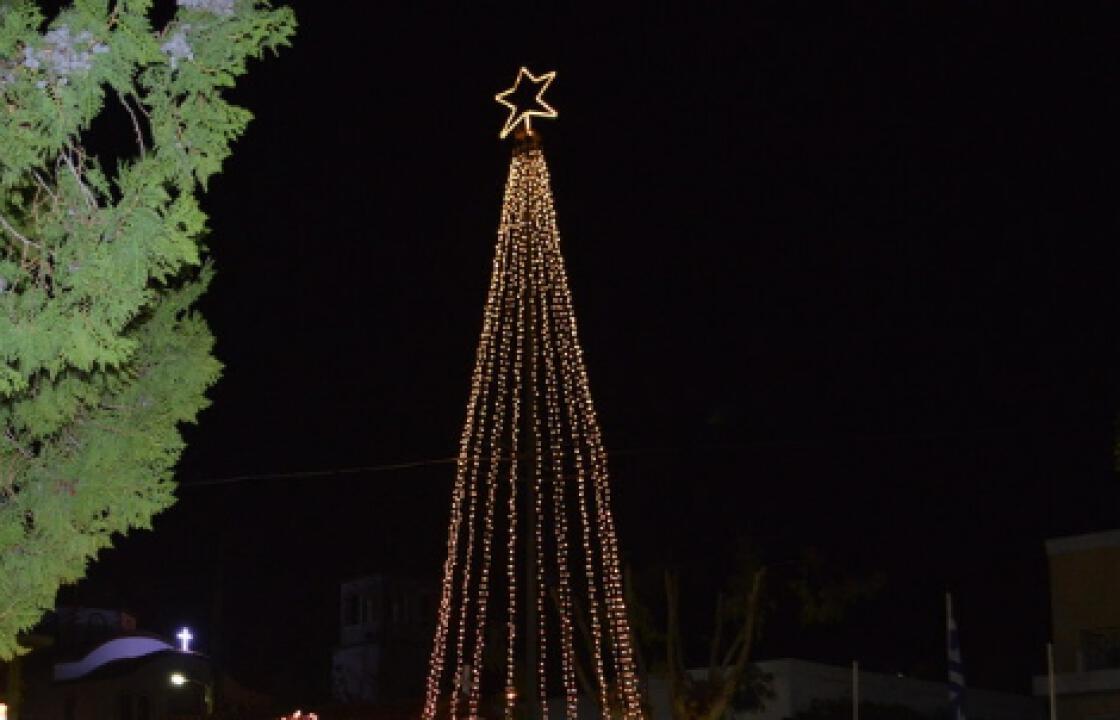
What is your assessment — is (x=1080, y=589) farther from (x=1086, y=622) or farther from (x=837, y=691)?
(x=837, y=691)

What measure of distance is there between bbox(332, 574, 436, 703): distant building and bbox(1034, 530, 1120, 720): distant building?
38797 millimetres

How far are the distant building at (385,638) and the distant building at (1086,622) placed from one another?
127ft

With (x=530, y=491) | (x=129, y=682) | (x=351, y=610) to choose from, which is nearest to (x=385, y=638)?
(x=351, y=610)

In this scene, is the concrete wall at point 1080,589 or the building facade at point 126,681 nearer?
the concrete wall at point 1080,589

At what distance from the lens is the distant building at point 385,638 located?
66.6m

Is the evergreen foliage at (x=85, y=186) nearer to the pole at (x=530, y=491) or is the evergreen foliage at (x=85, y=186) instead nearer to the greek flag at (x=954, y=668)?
the pole at (x=530, y=491)

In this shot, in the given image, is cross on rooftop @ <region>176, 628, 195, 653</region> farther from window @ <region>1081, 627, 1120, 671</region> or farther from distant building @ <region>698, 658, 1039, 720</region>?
window @ <region>1081, 627, 1120, 671</region>

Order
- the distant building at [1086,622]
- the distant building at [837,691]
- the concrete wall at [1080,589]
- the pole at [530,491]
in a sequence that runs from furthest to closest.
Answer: the distant building at [837,691] → the concrete wall at [1080,589] → the distant building at [1086,622] → the pole at [530,491]

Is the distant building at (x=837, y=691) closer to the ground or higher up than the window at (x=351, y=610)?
closer to the ground

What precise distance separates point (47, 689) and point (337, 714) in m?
19.0

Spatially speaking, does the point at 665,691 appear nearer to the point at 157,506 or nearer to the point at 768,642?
the point at 768,642

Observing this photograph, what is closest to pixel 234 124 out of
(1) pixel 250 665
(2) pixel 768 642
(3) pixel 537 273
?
(3) pixel 537 273

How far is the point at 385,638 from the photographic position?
66625mm

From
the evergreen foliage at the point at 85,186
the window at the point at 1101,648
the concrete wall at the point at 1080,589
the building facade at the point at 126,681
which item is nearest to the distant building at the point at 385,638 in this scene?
the building facade at the point at 126,681
